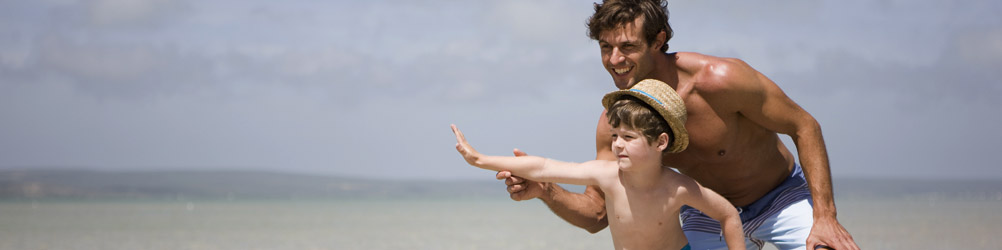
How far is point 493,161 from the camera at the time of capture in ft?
12.8

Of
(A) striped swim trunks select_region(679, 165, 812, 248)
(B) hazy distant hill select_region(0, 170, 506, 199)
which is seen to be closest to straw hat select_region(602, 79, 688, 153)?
(A) striped swim trunks select_region(679, 165, 812, 248)

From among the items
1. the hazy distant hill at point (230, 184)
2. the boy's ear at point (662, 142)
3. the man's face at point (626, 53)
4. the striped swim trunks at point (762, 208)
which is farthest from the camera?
the hazy distant hill at point (230, 184)

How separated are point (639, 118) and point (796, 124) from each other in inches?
37.4

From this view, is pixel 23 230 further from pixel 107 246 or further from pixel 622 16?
pixel 622 16

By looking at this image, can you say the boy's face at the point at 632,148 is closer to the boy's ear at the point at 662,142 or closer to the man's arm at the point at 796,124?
the boy's ear at the point at 662,142

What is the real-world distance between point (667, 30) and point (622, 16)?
0.33 m

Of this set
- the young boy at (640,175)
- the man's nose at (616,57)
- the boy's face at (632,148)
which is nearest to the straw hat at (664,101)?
the young boy at (640,175)

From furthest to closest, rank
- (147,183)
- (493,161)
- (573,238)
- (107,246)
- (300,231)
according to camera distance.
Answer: (147,183)
(300,231)
(573,238)
(107,246)
(493,161)

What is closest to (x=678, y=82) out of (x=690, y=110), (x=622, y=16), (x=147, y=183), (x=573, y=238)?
(x=690, y=110)

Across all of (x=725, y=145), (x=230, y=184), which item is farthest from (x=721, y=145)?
(x=230, y=184)

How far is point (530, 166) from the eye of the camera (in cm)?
389

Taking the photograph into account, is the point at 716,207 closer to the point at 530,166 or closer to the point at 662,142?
the point at 662,142

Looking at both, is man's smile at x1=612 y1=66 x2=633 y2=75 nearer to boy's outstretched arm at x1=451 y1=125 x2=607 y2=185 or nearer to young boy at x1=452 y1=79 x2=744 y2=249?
young boy at x1=452 y1=79 x2=744 y2=249

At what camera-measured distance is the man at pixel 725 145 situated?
13.3 ft
